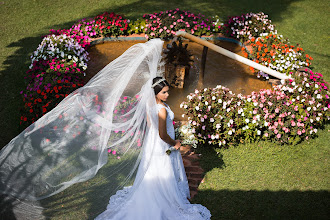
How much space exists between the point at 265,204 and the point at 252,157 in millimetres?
1057

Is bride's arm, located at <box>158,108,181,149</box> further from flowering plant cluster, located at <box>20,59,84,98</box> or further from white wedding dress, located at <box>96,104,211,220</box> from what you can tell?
flowering plant cluster, located at <box>20,59,84,98</box>

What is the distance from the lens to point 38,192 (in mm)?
3912

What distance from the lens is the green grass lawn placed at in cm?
511

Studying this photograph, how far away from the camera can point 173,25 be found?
9344 mm

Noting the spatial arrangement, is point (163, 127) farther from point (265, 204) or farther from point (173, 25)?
point (173, 25)

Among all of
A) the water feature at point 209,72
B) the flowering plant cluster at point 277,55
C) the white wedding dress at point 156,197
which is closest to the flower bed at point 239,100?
the flowering plant cluster at point 277,55

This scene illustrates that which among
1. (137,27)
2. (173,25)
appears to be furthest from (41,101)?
(173,25)

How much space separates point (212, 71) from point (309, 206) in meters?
4.47

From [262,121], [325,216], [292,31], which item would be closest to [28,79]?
[262,121]

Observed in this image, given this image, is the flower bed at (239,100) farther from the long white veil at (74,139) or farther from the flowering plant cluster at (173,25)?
the long white veil at (74,139)

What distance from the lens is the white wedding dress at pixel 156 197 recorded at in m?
4.51

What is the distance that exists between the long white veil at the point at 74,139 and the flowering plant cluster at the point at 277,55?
15.7 ft

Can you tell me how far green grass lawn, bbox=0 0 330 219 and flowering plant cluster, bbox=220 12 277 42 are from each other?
152 centimetres

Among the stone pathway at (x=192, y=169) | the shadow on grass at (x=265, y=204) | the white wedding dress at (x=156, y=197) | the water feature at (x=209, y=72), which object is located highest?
the water feature at (x=209, y=72)
